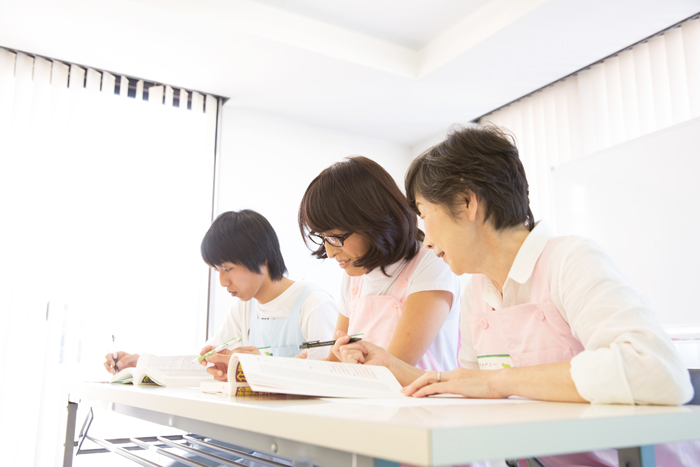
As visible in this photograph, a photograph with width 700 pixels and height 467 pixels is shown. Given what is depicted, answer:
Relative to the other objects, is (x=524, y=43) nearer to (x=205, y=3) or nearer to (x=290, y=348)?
(x=205, y=3)

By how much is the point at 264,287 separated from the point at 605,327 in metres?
1.67

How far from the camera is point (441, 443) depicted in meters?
0.46

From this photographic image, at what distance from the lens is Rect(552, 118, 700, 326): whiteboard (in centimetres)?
266

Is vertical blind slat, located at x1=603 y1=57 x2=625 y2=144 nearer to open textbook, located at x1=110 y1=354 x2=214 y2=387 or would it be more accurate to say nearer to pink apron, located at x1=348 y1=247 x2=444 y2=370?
pink apron, located at x1=348 y1=247 x2=444 y2=370

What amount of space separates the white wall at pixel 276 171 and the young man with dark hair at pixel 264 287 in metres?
1.75

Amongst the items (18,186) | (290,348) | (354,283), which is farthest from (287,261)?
(354,283)

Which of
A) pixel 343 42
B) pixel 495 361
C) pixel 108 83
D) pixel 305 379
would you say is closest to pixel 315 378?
pixel 305 379

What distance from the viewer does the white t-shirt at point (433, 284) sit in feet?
4.98

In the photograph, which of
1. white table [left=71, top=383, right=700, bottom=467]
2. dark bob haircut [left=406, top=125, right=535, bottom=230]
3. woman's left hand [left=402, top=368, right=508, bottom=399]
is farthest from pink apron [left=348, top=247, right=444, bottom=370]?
white table [left=71, top=383, right=700, bottom=467]

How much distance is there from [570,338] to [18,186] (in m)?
3.47

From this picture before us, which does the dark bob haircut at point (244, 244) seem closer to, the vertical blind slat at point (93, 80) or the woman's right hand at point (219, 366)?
the woman's right hand at point (219, 366)

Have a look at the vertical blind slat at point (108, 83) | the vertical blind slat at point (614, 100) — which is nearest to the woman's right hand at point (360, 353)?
the vertical blind slat at point (614, 100)

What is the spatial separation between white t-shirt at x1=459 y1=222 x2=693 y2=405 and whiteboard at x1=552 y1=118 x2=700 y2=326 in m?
1.72

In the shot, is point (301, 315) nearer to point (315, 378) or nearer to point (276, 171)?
point (315, 378)
